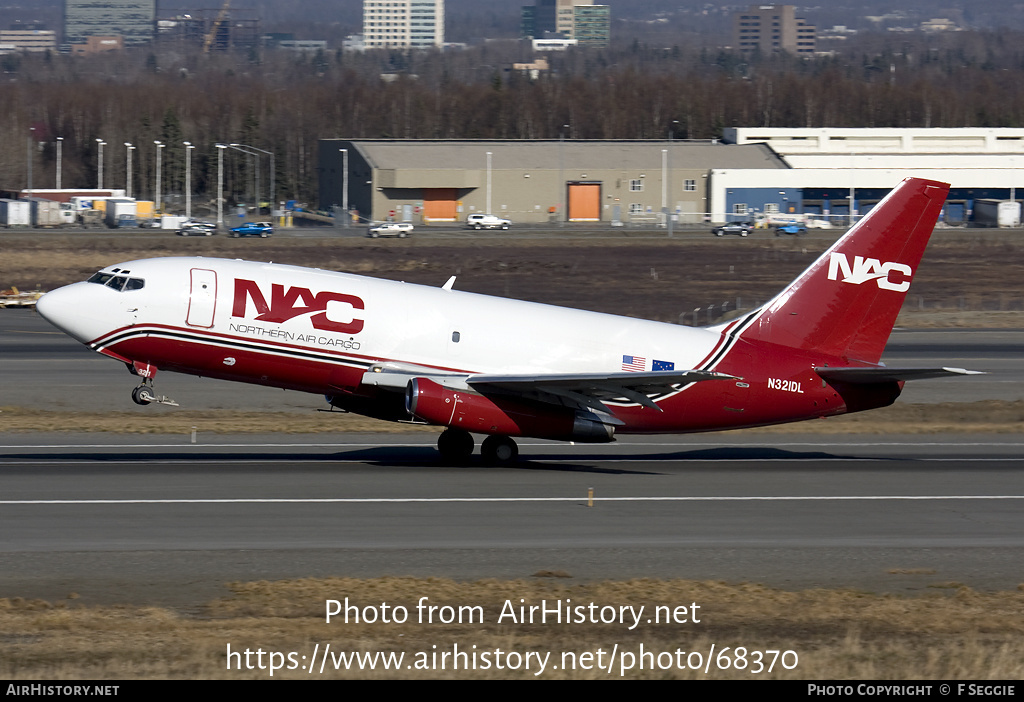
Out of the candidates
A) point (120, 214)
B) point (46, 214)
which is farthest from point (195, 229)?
point (46, 214)

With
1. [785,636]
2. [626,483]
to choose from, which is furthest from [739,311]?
[785,636]

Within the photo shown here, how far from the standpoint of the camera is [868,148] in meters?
174

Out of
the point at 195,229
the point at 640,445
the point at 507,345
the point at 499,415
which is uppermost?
the point at 195,229

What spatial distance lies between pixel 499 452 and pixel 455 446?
1.15 m

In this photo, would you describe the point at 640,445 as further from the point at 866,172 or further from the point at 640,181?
the point at 866,172


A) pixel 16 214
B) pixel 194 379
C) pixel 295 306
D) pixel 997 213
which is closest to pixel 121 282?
pixel 295 306

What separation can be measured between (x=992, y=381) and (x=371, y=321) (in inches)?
1218

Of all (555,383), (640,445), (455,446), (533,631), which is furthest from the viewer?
(640,445)

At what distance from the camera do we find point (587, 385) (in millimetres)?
29828

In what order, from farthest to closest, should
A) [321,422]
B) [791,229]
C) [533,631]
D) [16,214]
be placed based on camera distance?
1. [16,214]
2. [791,229]
3. [321,422]
4. [533,631]

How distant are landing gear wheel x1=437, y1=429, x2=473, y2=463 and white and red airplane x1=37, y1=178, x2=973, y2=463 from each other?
0.19ft

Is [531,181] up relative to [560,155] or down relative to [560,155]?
down

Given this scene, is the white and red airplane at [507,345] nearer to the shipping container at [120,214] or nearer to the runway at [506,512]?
the runway at [506,512]

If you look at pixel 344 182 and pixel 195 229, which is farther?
pixel 344 182
